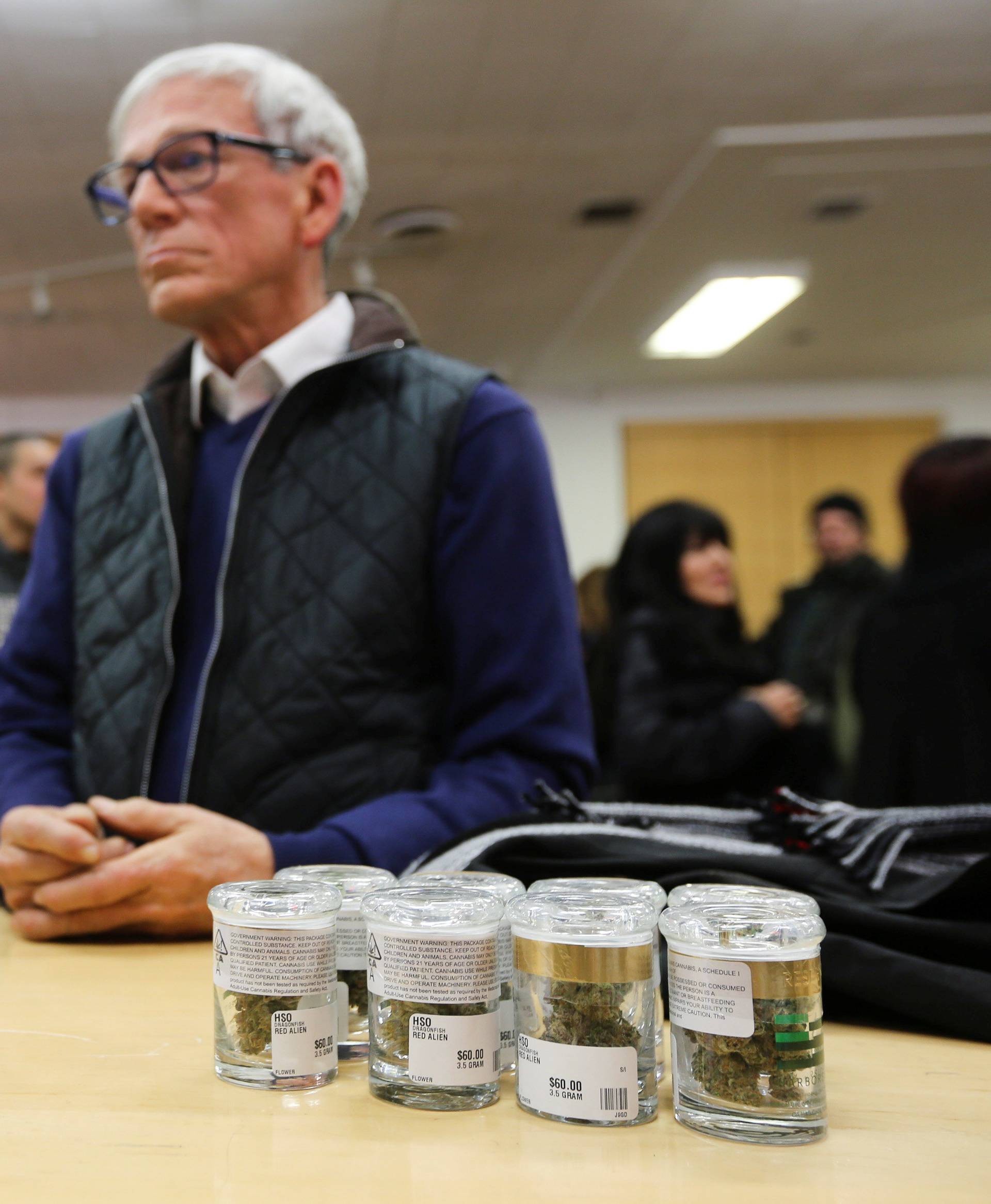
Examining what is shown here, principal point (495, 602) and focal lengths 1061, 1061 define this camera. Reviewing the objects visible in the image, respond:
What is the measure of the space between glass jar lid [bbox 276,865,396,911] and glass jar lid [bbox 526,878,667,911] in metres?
0.10

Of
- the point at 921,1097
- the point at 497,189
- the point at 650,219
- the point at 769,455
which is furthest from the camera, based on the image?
the point at 769,455

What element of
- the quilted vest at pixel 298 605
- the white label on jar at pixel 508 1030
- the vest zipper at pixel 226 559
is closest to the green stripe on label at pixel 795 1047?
the white label on jar at pixel 508 1030

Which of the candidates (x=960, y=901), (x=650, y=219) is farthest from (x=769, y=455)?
(x=960, y=901)

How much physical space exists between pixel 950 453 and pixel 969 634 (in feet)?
1.17

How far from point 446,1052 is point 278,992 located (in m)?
0.10

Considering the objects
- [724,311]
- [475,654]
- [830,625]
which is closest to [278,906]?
[475,654]

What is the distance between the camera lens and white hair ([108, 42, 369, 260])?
126 centimetres

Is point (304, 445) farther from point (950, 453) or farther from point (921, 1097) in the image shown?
point (950, 453)

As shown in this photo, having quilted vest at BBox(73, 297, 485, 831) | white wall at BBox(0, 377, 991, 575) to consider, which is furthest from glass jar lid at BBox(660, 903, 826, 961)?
white wall at BBox(0, 377, 991, 575)

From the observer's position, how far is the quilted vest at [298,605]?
1.11 m

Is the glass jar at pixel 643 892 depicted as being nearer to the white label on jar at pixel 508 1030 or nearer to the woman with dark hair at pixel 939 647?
the white label on jar at pixel 508 1030

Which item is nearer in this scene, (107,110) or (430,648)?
(430,648)

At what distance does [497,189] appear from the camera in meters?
4.31

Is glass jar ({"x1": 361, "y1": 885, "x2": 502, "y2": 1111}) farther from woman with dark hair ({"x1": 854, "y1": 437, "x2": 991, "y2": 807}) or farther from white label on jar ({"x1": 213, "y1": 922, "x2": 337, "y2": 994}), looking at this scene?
woman with dark hair ({"x1": 854, "y1": 437, "x2": 991, "y2": 807})
